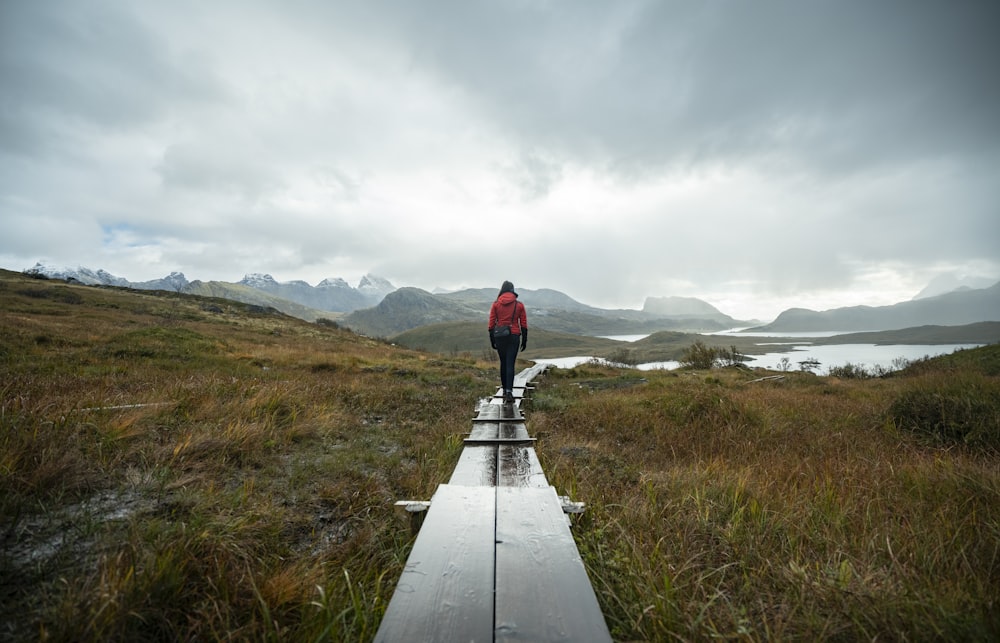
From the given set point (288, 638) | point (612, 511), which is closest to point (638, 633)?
point (612, 511)

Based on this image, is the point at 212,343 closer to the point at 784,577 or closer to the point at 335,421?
the point at 335,421

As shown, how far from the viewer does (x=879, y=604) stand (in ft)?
6.73

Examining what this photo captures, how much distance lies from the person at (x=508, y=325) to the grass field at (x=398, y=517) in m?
2.11

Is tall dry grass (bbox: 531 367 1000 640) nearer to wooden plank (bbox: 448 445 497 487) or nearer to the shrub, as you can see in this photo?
the shrub

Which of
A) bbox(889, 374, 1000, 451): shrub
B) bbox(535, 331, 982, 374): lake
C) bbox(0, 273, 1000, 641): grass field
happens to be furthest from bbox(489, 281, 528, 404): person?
bbox(535, 331, 982, 374): lake

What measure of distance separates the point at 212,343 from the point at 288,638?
18.7 meters

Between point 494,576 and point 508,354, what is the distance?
22.3ft

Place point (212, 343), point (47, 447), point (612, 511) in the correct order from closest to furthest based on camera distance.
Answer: point (47, 447) < point (612, 511) < point (212, 343)

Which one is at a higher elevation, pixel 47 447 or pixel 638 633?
pixel 47 447

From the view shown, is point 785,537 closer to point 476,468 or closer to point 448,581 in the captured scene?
point 448,581

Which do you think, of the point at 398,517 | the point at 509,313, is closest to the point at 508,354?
the point at 509,313

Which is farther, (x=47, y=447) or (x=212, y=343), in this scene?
(x=212, y=343)

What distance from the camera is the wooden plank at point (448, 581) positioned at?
1.92 meters

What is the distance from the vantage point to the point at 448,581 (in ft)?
7.61
